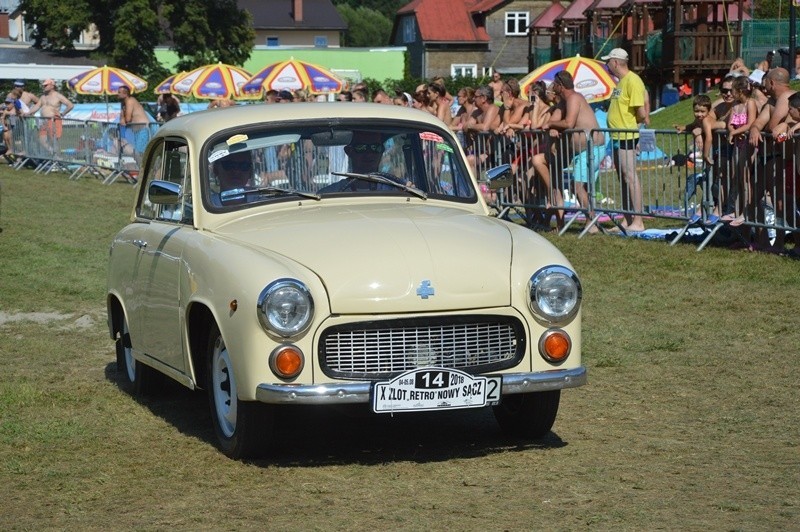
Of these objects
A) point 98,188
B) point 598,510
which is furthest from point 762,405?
point 98,188

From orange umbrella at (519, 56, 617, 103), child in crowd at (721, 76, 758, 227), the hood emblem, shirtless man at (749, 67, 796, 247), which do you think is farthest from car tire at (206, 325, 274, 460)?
orange umbrella at (519, 56, 617, 103)

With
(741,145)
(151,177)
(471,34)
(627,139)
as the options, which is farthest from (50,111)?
(471,34)

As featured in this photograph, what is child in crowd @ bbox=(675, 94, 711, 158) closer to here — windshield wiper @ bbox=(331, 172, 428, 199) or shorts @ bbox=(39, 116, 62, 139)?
windshield wiper @ bbox=(331, 172, 428, 199)

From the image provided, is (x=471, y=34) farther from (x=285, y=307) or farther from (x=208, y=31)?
(x=285, y=307)

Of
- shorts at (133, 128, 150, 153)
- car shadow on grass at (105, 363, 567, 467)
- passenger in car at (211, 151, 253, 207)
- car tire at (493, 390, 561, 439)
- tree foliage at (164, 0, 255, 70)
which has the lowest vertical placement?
car shadow on grass at (105, 363, 567, 467)

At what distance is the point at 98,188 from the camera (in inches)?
1046

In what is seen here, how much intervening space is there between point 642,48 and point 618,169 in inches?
1373

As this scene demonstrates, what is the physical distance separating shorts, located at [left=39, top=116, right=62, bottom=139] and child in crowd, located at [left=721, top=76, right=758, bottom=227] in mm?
18802

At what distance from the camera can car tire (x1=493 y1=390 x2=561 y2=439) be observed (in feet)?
22.9

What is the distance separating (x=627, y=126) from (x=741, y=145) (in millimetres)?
2943

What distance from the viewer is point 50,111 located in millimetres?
32469

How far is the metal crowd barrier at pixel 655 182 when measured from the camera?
1372 centimetres

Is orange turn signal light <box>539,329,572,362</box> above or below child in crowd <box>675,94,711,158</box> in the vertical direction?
below

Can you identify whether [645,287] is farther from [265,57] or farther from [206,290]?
[265,57]
